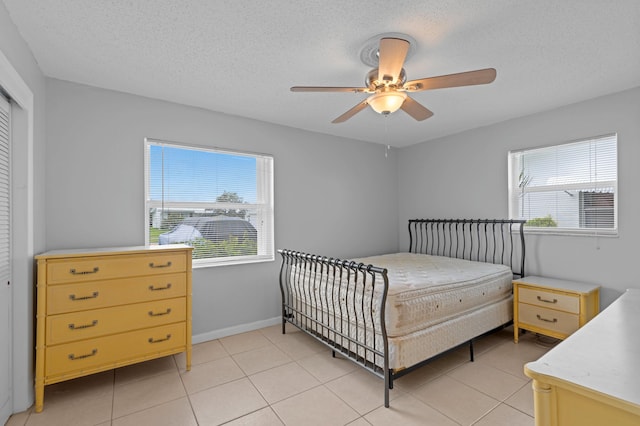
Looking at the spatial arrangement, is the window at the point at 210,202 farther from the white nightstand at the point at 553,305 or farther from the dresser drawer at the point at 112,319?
the white nightstand at the point at 553,305

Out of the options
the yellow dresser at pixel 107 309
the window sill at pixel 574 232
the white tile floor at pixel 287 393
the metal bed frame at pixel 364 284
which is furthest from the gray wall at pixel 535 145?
the yellow dresser at pixel 107 309

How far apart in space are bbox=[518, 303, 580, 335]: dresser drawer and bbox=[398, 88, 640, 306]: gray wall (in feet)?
1.60

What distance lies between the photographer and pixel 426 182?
4.46 metres

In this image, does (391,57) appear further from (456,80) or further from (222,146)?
(222,146)

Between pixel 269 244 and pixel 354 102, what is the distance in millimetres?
1836

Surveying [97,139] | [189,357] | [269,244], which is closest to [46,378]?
[189,357]

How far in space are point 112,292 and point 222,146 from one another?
1712 millimetres

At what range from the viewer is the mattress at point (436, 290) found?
85.8 inches

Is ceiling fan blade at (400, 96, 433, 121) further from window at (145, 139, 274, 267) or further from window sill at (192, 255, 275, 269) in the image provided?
window sill at (192, 255, 275, 269)

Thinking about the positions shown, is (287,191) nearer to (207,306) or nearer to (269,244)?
(269,244)

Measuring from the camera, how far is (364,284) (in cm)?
217

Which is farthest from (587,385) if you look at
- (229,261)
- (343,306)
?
(229,261)

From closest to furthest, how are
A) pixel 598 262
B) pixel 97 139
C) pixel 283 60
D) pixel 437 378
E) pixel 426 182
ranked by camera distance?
pixel 283 60 → pixel 437 378 → pixel 97 139 → pixel 598 262 → pixel 426 182

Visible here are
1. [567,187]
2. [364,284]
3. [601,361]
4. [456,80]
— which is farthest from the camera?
[567,187]
